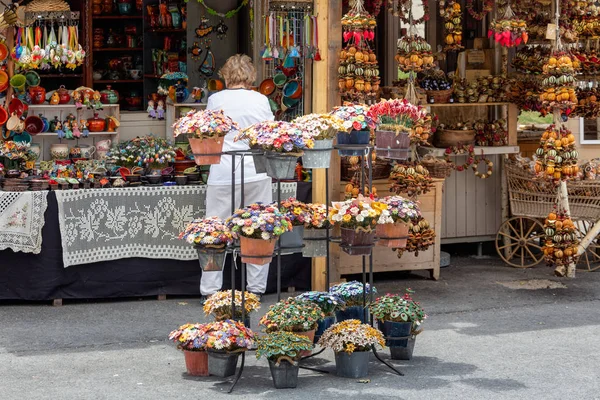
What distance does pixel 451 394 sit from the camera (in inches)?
245

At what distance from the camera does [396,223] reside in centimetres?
686

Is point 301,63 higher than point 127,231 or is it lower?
higher

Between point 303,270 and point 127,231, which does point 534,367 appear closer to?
point 303,270

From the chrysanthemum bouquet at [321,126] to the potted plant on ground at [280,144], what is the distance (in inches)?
3.1

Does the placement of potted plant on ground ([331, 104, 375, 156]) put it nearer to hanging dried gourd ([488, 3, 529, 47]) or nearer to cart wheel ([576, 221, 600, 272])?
hanging dried gourd ([488, 3, 529, 47])

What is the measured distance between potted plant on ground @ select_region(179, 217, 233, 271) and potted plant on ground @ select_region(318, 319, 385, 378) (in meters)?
0.81

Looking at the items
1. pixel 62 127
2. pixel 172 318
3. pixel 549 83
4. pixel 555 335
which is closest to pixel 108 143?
pixel 62 127

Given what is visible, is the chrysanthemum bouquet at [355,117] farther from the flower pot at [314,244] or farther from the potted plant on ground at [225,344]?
the potted plant on ground at [225,344]

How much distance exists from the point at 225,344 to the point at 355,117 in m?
1.58

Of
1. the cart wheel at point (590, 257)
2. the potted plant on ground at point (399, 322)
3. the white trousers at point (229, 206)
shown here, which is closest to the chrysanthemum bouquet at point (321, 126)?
the potted plant on ground at point (399, 322)

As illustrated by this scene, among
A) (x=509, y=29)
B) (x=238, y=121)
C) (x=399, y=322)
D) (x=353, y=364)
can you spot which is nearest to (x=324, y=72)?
(x=238, y=121)

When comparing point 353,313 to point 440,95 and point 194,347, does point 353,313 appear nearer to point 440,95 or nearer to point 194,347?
point 194,347

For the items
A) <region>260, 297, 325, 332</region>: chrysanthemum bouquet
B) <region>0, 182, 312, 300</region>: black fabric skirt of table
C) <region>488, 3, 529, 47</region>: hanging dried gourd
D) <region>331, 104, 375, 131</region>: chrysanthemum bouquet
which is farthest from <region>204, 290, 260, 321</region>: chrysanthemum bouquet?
<region>488, 3, 529, 47</region>: hanging dried gourd

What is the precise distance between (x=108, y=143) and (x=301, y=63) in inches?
112
